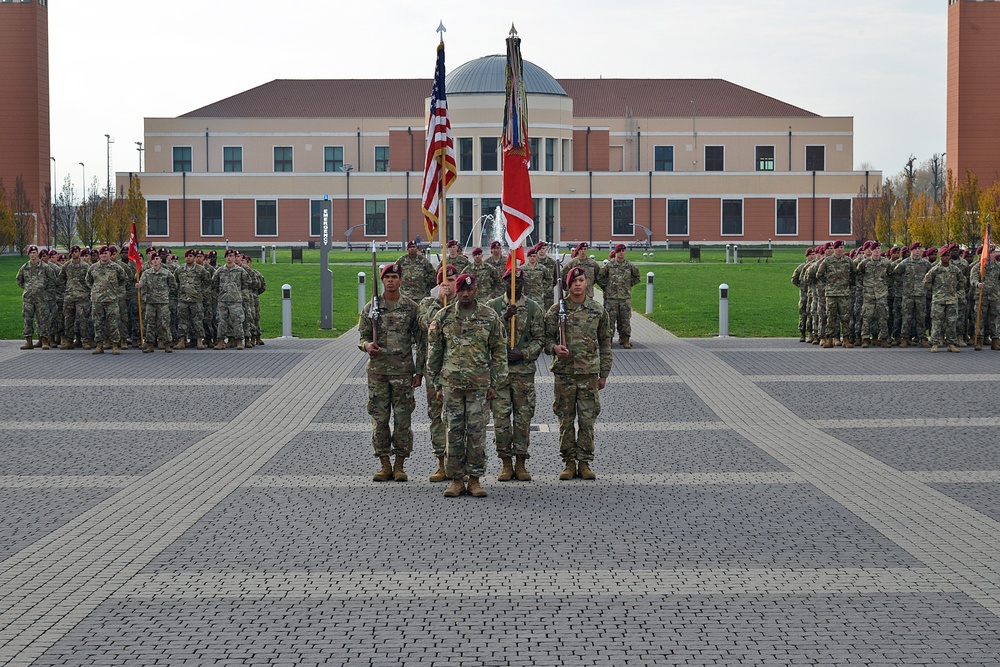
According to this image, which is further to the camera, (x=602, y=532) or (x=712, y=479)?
(x=712, y=479)

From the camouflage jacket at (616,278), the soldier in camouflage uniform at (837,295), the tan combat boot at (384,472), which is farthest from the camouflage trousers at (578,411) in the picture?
the soldier in camouflage uniform at (837,295)

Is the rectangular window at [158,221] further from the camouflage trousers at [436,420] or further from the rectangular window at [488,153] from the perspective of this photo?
the camouflage trousers at [436,420]

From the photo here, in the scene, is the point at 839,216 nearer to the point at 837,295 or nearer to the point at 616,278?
the point at 837,295

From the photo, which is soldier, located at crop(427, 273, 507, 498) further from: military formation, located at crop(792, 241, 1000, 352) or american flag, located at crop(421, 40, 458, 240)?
military formation, located at crop(792, 241, 1000, 352)

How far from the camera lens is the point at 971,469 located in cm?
1184

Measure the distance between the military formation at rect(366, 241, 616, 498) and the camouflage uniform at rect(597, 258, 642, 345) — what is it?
11.1 m

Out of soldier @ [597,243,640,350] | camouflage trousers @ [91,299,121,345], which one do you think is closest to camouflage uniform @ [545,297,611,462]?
soldier @ [597,243,640,350]

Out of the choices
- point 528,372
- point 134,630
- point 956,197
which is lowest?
point 134,630

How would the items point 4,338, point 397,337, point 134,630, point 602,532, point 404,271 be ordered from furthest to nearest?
point 4,338, point 404,271, point 397,337, point 602,532, point 134,630

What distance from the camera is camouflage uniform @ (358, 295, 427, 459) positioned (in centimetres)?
1127

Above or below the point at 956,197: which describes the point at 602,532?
below

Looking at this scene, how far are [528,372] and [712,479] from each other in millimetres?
1872

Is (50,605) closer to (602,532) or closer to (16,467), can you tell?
(602,532)

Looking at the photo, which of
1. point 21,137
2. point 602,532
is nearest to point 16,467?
point 602,532
